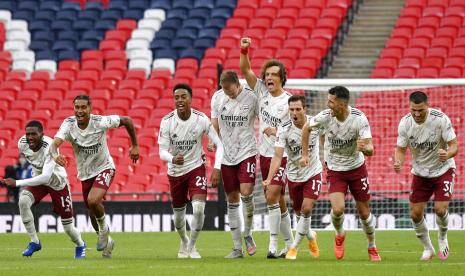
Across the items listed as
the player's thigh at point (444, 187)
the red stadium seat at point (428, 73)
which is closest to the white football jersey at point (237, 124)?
the player's thigh at point (444, 187)

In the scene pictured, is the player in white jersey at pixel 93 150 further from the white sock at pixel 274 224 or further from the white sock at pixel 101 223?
the white sock at pixel 274 224

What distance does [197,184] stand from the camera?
16.1 metres

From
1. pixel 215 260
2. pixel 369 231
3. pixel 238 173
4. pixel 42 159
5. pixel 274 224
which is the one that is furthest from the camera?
pixel 42 159

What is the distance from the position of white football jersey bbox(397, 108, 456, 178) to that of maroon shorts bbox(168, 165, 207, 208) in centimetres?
269

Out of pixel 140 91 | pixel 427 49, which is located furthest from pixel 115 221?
pixel 427 49

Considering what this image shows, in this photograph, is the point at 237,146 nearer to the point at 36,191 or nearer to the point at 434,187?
the point at 434,187

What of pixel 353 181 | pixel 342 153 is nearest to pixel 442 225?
pixel 353 181

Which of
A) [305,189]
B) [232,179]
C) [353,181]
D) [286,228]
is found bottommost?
[286,228]

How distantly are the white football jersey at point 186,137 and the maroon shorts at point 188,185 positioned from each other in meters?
0.07

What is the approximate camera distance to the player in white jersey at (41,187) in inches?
660

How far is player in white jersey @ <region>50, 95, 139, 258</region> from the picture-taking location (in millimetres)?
16234

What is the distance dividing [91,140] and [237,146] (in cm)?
203

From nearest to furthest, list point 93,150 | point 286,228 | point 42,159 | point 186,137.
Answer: point 186,137 → point 93,150 → point 286,228 → point 42,159

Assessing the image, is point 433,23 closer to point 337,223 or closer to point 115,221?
point 115,221
